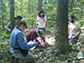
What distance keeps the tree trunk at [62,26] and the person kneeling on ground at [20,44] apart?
1.27 m

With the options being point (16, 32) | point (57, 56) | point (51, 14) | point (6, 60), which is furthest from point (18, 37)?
point (51, 14)

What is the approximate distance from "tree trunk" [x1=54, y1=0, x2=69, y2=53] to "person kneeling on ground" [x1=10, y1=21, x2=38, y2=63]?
1272 mm

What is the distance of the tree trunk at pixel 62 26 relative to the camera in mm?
3785

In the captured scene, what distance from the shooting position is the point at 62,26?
3.83m

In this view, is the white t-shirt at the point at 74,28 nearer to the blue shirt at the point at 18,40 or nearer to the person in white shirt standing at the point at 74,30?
the person in white shirt standing at the point at 74,30

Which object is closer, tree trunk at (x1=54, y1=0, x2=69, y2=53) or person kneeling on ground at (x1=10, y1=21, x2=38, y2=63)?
person kneeling on ground at (x1=10, y1=21, x2=38, y2=63)

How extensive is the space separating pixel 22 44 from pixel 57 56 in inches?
62.1

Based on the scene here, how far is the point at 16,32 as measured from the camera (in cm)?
296

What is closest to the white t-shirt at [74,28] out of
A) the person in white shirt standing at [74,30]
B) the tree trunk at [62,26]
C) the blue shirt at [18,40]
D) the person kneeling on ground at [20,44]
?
the person in white shirt standing at [74,30]

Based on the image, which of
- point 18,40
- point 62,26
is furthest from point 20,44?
point 62,26

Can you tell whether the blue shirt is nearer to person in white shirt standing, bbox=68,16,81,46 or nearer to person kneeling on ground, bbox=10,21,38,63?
person kneeling on ground, bbox=10,21,38,63

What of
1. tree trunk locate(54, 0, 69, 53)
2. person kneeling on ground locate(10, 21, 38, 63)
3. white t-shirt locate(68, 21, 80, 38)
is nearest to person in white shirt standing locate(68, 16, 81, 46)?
white t-shirt locate(68, 21, 80, 38)

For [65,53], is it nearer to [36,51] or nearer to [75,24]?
[36,51]

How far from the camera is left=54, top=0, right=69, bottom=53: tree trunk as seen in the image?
3.79 metres
